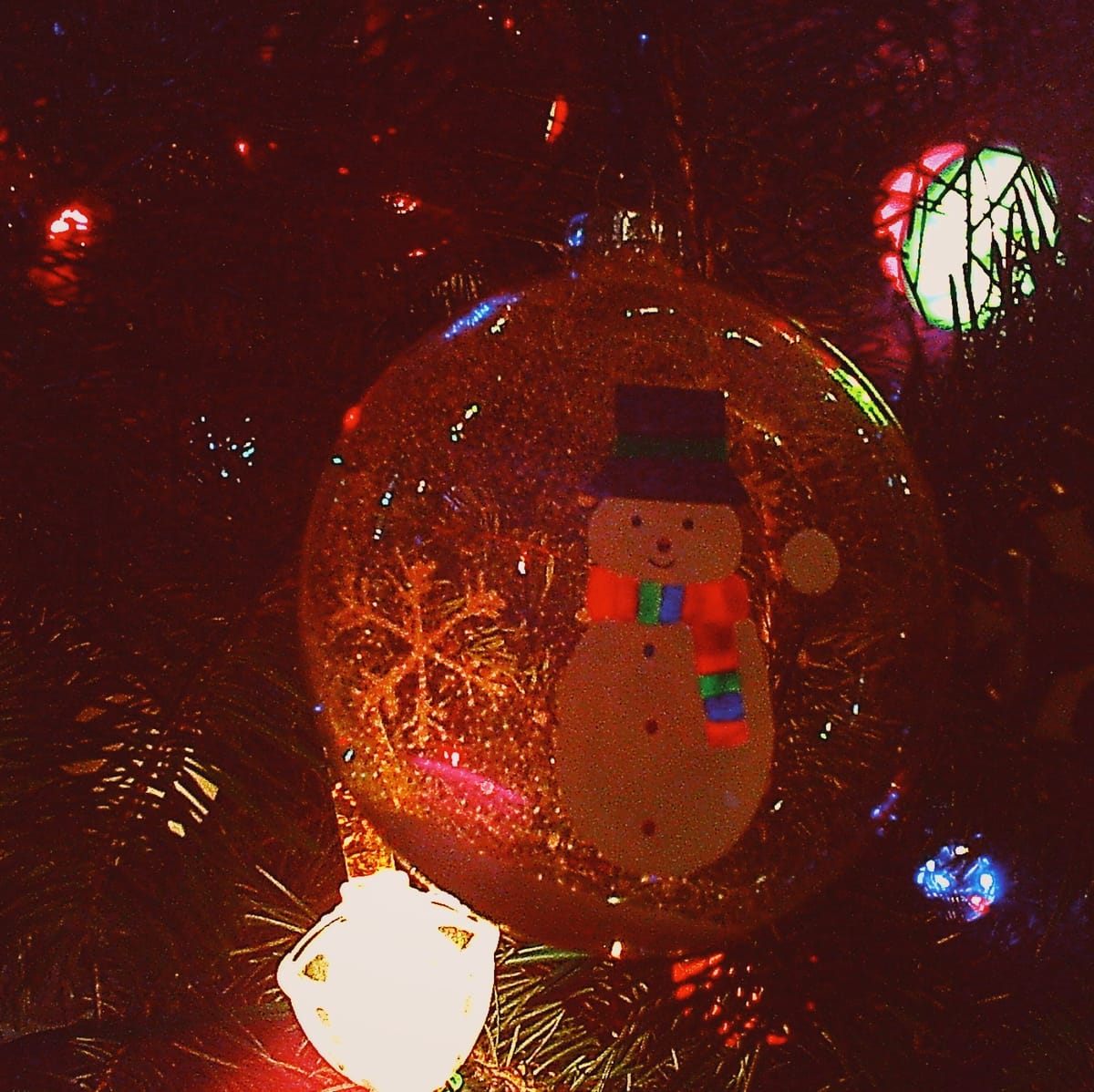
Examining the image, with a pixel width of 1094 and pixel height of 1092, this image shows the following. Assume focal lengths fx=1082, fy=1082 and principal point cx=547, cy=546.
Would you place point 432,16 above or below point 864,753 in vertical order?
above

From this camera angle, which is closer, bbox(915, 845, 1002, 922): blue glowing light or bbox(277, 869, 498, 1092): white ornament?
bbox(277, 869, 498, 1092): white ornament

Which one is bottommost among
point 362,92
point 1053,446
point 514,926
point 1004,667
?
point 514,926

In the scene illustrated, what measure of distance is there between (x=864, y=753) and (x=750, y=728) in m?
0.06

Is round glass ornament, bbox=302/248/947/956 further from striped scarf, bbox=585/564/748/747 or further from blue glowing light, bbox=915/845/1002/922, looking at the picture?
blue glowing light, bbox=915/845/1002/922

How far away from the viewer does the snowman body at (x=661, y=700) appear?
0.42 meters

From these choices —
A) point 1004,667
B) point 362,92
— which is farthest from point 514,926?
point 362,92

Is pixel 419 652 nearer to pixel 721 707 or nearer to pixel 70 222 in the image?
pixel 721 707

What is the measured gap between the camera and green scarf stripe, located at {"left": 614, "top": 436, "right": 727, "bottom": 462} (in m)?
0.42

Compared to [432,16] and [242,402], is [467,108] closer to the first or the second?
[432,16]

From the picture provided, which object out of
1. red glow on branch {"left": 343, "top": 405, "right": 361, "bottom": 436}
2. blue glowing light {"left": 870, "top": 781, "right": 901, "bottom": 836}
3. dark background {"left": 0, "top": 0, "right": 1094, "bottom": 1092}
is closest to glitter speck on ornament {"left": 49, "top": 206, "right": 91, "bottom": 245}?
dark background {"left": 0, "top": 0, "right": 1094, "bottom": 1092}

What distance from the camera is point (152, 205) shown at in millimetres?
445

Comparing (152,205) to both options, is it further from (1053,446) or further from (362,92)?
(1053,446)

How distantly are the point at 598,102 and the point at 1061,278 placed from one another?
22 centimetres

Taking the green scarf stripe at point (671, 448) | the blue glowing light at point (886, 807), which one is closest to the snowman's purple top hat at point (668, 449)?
the green scarf stripe at point (671, 448)
